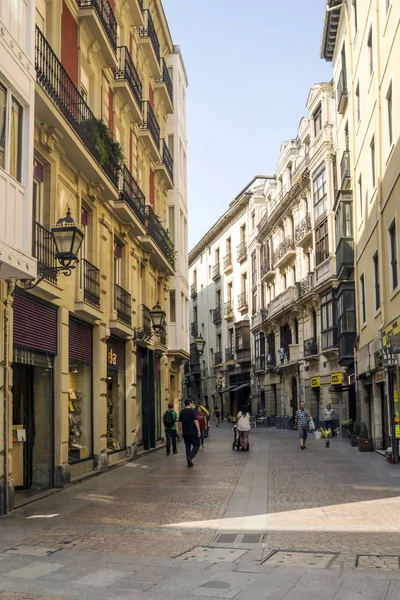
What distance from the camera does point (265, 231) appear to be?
51312mm

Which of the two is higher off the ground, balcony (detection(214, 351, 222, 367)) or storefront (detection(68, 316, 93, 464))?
balcony (detection(214, 351, 222, 367))

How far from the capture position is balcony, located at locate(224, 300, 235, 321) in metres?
60.6

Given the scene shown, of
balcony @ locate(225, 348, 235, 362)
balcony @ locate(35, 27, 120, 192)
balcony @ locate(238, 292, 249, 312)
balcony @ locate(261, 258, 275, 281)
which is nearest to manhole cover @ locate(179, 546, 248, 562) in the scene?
balcony @ locate(35, 27, 120, 192)

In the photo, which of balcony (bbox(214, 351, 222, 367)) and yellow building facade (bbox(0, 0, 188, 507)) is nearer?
yellow building facade (bbox(0, 0, 188, 507))

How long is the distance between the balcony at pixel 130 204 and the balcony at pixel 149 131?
2.13 metres

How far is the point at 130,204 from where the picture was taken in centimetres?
2092

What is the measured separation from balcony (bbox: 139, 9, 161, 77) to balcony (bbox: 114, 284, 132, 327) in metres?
8.89

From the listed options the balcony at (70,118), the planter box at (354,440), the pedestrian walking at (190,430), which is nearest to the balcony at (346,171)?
the planter box at (354,440)

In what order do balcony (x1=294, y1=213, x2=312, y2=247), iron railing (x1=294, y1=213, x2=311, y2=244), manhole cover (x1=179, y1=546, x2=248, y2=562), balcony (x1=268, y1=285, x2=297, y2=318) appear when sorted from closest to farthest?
manhole cover (x1=179, y1=546, x2=248, y2=562) < balcony (x1=294, y1=213, x2=312, y2=247) < iron railing (x1=294, y1=213, x2=311, y2=244) < balcony (x1=268, y1=285, x2=297, y2=318)

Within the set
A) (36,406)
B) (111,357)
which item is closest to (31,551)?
(36,406)

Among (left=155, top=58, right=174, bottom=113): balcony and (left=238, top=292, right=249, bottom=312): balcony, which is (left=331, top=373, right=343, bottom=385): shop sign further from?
(left=238, top=292, right=249, bottom=312): balcony

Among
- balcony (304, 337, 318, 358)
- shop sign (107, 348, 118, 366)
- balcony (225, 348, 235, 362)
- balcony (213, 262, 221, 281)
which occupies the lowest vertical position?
shop sign (107, 348, 118, 366)

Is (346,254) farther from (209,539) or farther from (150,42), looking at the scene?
(209,539)

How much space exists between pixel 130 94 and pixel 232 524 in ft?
46.5
